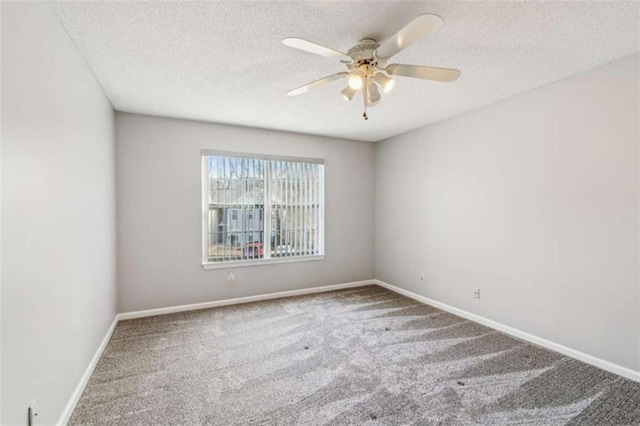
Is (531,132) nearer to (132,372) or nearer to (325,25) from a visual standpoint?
(325,25)

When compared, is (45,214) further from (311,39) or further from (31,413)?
(311,39)

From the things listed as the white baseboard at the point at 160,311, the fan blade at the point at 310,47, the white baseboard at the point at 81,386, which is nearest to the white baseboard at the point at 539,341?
the white baseboard at the point at 160,311

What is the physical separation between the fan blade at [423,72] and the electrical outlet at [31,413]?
265cm

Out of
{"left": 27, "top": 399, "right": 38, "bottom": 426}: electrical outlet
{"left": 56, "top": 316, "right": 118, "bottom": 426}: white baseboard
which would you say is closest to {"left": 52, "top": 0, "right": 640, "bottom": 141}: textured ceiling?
{"left": 27, "top": 399, "right": 38, "bottom": 426}: electrical outlet

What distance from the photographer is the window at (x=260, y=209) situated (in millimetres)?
4062

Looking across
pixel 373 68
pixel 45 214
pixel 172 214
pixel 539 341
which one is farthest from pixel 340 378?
pixel 172 214

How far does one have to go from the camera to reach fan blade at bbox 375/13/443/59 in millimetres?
1455

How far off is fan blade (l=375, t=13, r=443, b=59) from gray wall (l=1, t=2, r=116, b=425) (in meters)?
1.75

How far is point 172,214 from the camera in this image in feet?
12.4

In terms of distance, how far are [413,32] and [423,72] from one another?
1.35ft

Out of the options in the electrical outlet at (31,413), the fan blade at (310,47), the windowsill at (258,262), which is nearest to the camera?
the electrical outlet at (31,413)

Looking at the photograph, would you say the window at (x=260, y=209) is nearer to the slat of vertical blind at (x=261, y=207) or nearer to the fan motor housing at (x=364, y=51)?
the slat of vertical blind at (x=261, y=207)

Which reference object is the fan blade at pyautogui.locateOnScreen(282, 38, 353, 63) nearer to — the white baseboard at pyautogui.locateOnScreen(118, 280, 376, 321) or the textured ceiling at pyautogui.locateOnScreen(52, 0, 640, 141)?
the textured ceiling at pyautogui.locateOnScreen(52, 0, 640, 141)

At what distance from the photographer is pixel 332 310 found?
3.85 metres
